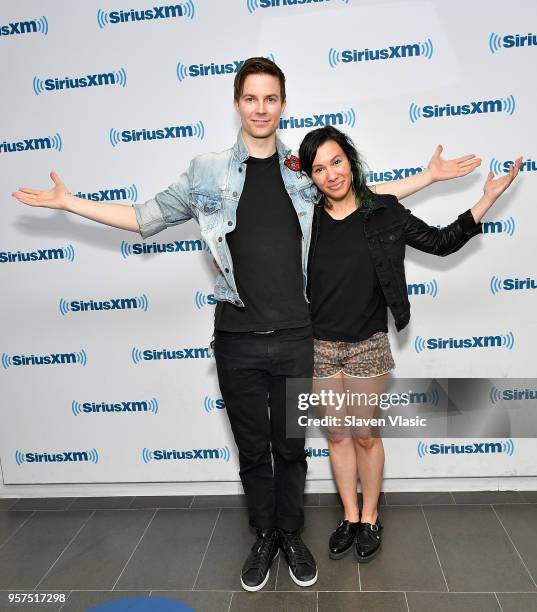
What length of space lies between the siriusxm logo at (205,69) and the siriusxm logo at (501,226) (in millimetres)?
1345

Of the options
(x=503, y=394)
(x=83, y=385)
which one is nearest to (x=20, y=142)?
(x=83, y=385)

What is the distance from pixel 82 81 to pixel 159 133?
0.43 meters

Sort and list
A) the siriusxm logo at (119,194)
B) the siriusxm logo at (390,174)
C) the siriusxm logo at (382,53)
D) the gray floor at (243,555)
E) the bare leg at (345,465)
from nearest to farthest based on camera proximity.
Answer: the gray floor at (243,555)
the bare leg at (345,465)
the siriusxm logo at (382,53)
the siriusxm logo at (390,174)
the siriusxm logo at (119,194)

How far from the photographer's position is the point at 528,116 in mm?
2516

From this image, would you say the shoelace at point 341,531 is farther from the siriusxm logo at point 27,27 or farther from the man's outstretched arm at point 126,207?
the siriusxm logo at point 27,27

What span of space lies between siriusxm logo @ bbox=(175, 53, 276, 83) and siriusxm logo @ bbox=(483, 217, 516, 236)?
135 centimetres

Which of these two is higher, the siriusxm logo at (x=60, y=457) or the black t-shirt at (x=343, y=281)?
the black t-shirt at (x=343, y=281)

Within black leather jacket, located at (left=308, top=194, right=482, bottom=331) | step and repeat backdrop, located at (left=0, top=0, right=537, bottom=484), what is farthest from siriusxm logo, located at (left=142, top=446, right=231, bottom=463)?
black leather jacket, located at (left=308, top=194, right=482, bottom=331)

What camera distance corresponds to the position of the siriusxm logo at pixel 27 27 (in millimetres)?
2613

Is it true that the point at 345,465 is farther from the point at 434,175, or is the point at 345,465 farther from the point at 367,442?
Answer: the point at 434,175

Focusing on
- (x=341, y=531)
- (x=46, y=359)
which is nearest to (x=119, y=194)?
(x=46, y=359)

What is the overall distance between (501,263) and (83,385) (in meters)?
2.15

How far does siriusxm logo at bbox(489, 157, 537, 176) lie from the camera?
256 cm

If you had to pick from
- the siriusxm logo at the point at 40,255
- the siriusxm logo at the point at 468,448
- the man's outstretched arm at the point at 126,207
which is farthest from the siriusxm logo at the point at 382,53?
the siriusxm logo at the point at 468,448
